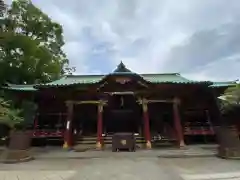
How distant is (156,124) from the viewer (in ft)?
51.7

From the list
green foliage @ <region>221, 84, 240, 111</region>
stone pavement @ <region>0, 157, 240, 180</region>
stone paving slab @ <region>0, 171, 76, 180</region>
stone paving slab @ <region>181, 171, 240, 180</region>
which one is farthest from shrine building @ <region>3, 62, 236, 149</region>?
stone paving slab @ <region>181, 171, 240, 180</region>

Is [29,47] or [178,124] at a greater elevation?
[29,47]

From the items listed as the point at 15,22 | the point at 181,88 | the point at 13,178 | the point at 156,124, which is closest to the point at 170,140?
the point at 156,124

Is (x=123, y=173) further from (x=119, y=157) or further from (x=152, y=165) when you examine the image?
(x=119, y=157)

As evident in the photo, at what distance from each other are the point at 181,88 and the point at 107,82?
15.4 feet

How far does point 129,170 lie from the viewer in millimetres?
7223

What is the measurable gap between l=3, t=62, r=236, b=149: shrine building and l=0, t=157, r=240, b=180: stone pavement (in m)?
3.70

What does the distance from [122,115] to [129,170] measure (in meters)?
9.29

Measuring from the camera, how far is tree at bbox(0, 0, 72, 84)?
20.5 m

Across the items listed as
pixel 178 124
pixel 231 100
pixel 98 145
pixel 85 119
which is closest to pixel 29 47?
pixel 85 119

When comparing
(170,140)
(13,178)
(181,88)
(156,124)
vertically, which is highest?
(181,88)

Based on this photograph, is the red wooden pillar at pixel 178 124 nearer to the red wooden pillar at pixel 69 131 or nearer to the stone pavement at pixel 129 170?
the stone pavement at pixel 129 170

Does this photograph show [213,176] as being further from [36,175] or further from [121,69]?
[121,69]

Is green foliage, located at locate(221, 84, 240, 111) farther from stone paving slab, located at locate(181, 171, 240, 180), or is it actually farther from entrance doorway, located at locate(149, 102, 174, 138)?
stone paving slab, located at locate(181, 171, 240, 180)
